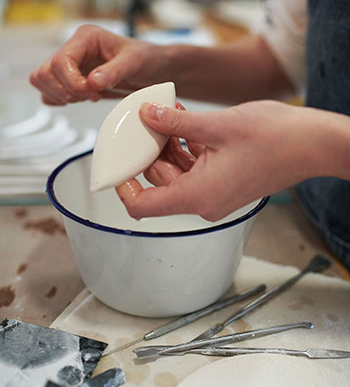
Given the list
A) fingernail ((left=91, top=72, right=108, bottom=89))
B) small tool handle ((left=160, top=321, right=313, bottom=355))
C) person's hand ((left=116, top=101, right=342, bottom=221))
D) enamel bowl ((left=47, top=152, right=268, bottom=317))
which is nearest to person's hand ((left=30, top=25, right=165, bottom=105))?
fingernail ((left=91, top=72, right=108, bottom=89))

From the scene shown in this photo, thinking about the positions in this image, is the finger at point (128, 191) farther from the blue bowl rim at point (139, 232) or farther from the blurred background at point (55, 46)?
the blurred background at point (55, 46)

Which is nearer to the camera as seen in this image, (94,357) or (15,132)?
(94,357)

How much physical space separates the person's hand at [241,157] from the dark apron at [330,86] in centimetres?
29

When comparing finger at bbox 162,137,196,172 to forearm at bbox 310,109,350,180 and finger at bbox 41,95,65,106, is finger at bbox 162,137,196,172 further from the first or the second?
finger at bbox 41,95,65,106

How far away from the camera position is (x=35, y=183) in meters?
0.81

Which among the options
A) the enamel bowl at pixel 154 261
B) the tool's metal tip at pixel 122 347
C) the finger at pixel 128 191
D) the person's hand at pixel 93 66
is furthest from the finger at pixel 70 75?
the tool's metal tip at pixel 122 347

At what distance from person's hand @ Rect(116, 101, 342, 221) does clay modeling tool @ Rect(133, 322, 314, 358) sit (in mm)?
161

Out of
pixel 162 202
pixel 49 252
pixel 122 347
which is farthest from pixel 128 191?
pixel 49 252

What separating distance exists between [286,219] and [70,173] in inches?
14.8

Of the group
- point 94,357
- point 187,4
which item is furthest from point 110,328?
point 187,4

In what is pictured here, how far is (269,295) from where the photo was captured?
58 cm

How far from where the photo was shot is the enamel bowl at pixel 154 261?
0.46m

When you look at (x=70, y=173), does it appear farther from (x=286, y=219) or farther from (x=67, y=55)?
(x=286, y=219)

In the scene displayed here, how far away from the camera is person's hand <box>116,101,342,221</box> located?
15.3 inches
